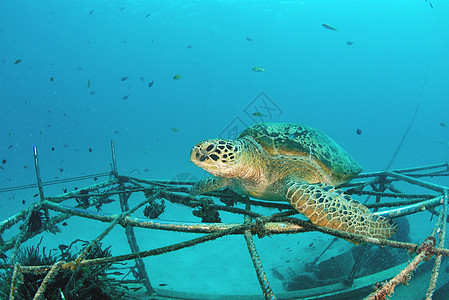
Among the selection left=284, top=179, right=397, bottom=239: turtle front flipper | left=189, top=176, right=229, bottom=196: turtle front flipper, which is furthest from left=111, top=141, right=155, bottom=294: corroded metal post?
left=284, top=179, right=397, bottom=239: turtle front flipper

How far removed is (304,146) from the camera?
3.39 meters

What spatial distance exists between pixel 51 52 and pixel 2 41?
13078 millimetres

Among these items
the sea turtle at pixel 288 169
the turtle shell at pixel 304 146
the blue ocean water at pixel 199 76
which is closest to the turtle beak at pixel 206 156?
the sea turtle at pixel 288 169

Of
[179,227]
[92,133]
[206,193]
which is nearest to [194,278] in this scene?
[206,193]

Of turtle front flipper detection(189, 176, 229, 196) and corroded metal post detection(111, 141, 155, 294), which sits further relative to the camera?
corroded metal post detection(111, 141, 155, 294)

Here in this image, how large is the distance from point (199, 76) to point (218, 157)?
304 feet

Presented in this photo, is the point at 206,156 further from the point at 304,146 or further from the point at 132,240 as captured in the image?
the point at 132,240

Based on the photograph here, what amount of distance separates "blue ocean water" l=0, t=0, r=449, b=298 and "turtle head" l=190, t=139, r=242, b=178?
121 ft

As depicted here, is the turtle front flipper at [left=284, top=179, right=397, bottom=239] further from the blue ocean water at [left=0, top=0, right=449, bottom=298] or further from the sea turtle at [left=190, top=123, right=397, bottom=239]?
the blue ocean water at [left=0, top=0, right=449, bottom=298]

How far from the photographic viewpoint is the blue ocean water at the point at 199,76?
53.5 m

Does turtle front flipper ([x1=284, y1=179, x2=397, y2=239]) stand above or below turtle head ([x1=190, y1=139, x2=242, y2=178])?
below

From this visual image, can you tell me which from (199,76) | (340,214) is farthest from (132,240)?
(199,76)

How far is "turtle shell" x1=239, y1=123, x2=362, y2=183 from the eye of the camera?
11.0 feet

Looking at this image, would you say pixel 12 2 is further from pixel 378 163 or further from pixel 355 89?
pixel 355 89
